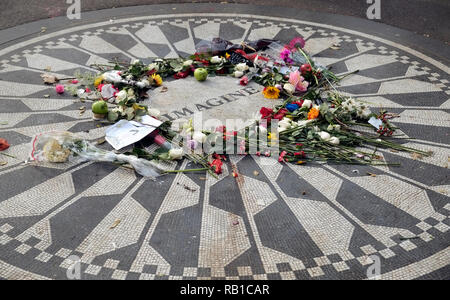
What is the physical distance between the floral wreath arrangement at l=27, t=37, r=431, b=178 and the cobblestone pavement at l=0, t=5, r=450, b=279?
0.51 feet

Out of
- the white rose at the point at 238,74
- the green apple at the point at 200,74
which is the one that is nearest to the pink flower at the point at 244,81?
the white rose at the point at 238,74

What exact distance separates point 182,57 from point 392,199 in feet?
12.5

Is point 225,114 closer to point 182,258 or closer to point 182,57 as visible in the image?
point 182,57

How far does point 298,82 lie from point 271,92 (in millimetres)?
385

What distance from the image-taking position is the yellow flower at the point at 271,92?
5.18 m

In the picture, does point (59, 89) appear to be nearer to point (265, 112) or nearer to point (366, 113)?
point (265, 112)

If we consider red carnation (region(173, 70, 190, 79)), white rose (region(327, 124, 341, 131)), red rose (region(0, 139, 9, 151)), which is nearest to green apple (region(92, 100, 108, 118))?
red rose (region(0, 139, 9, 151))

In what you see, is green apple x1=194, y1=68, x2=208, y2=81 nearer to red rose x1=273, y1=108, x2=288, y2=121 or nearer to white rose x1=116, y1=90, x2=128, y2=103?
white rose x1=116, y1=90, x2=128, y2=103

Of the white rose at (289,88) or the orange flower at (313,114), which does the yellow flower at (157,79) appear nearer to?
the white rose at (289,88)

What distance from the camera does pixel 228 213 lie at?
352cm

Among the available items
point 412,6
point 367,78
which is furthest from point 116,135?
point 412,6

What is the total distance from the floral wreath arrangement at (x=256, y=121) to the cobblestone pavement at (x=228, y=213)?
0.16 meters

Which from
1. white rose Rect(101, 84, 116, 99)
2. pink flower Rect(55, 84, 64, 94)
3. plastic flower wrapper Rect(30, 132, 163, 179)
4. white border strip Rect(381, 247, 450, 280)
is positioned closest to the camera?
white border strip Rect(381, 247, 450, 280)

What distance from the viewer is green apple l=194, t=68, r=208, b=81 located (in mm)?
5527
